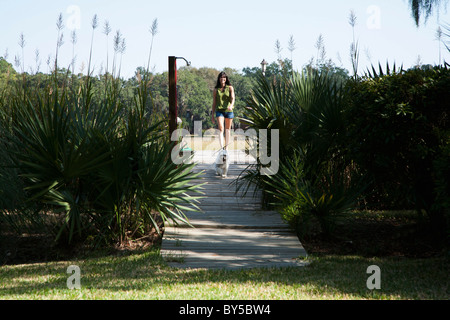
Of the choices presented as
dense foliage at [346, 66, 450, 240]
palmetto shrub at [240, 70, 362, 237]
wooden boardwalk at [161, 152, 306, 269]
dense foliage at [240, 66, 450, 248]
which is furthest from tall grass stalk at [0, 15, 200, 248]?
dense foliage at [346, 66, 450, 240]

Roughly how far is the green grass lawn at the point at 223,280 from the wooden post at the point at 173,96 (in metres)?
2.37

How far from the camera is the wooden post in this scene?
296 inches

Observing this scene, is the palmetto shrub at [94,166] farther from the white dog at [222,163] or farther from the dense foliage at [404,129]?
the white dog at [222,163]

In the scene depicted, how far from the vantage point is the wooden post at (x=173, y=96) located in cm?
752

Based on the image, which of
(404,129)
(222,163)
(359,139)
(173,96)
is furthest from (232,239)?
(222,163)

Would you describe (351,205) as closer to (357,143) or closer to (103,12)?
(357,143)

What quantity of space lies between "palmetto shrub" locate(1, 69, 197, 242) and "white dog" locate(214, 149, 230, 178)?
2.83m

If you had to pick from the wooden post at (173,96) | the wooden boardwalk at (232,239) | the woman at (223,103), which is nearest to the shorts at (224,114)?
the woman at (223,103)

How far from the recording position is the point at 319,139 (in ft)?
23.0

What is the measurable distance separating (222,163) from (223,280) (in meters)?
4.68

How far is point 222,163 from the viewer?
930cm

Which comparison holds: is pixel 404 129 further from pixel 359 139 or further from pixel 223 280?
pixel 223 280

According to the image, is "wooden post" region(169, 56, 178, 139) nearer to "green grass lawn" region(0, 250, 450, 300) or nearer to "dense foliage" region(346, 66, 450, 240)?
"green grass lawn" region(0, 250, 450, 300)

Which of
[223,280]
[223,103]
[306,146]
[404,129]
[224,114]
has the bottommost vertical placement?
[223,280]
